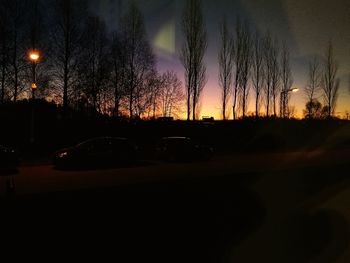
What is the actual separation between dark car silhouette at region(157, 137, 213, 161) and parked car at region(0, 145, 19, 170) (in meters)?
7.97

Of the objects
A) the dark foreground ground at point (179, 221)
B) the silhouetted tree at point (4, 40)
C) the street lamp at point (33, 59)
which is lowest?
the dark foreground ground at point (179, 221)

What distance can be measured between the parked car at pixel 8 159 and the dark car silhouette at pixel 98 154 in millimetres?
1694

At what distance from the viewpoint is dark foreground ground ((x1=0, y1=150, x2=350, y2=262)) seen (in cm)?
418

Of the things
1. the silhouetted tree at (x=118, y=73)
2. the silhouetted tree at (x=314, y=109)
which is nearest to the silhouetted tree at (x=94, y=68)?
the silhouetted tree at (x=118, y=73)

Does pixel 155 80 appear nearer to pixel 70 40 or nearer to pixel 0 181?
pixel 70 40

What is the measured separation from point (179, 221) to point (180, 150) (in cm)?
1125

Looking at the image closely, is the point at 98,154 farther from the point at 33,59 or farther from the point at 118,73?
the point at 118,73

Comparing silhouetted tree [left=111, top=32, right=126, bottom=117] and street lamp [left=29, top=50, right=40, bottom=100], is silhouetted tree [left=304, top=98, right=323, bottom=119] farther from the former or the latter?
street lamp [left=29, top=50, right=40, bottom=100]

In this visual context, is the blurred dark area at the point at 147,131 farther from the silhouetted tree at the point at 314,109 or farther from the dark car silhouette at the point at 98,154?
the silhouetted tree at the point at 314,109

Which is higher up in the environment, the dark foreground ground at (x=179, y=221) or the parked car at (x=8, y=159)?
the parked car at (x=8, y=159)

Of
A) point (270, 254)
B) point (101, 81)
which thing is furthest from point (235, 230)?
point (101, 81)

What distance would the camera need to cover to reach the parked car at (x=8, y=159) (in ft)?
39.2

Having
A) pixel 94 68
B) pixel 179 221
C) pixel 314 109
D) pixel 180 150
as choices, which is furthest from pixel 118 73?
pixel 314 109

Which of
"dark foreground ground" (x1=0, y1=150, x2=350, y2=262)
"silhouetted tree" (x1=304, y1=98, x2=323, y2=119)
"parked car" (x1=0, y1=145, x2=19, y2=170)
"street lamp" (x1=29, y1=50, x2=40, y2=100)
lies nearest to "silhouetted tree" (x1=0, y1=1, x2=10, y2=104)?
"street lamp" (x1=29, y1=50, x2=40, y2=100)
